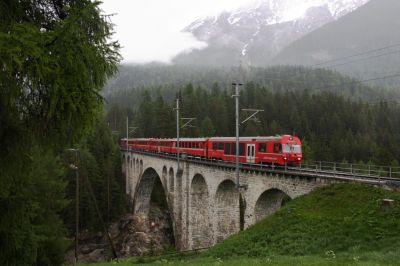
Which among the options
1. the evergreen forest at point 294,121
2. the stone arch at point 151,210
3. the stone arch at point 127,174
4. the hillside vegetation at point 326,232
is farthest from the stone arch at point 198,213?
the evergreen forest at point 294,121

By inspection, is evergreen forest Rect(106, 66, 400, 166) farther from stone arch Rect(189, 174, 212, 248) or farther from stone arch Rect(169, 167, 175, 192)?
stone arch Rect(189, 174, 212, 248)

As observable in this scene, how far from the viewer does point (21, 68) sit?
551cm

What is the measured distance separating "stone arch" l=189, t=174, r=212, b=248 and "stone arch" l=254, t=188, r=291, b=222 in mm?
13557

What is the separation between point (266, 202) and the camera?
24.9 meters

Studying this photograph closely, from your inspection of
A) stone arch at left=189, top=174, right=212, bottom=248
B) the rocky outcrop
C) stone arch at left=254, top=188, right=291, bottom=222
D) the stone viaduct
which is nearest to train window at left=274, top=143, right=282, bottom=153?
the stone viaduct

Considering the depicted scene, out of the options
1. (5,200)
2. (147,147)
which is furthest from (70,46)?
(147,147)

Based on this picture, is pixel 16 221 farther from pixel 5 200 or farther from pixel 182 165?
pixel 182 165

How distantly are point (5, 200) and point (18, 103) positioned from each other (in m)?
3.74

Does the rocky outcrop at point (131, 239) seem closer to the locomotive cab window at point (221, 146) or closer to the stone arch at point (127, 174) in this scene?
the stone arch at point (127, 174)

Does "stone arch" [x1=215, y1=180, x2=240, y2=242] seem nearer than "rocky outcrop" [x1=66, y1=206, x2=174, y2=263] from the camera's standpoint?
Yes

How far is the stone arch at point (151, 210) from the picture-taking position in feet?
196

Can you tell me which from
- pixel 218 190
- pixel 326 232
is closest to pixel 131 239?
pixel 218 190

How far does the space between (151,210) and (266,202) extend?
145 feet

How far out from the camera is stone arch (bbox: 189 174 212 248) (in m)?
38.2
